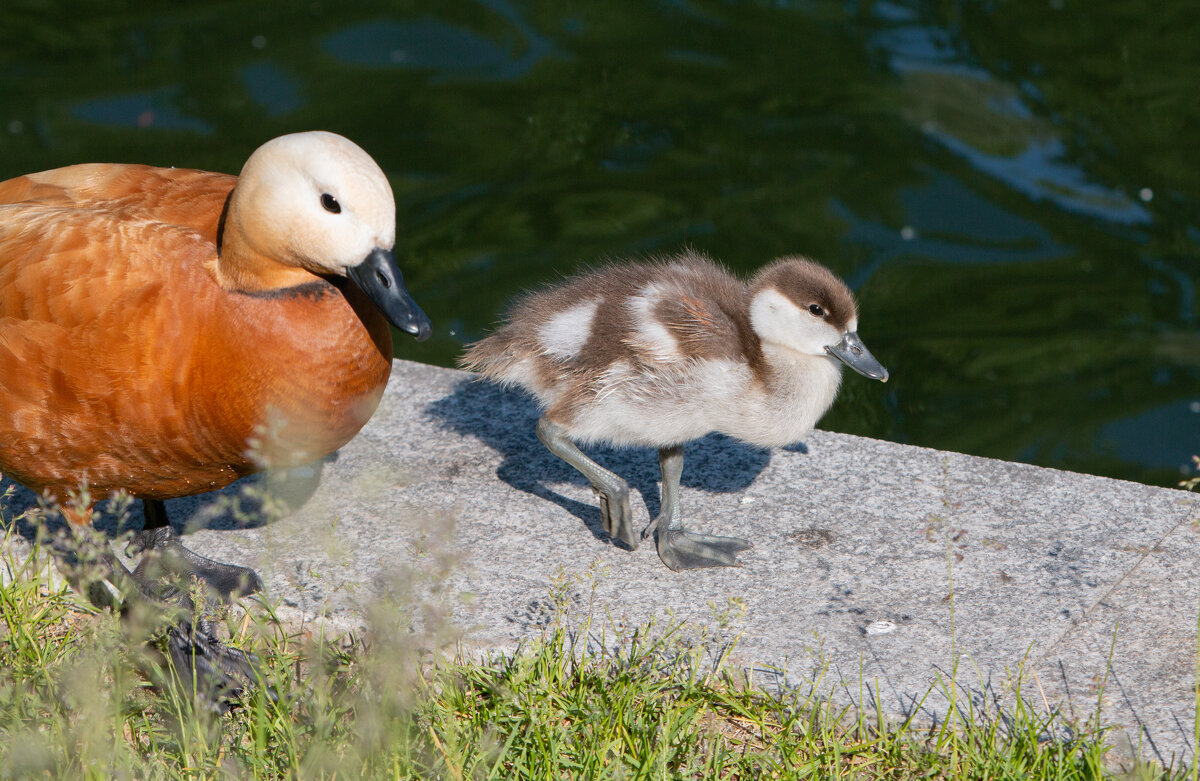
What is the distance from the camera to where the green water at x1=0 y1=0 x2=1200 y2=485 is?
731cm

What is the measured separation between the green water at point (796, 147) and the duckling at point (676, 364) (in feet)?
9.20

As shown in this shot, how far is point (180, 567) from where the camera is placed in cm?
363

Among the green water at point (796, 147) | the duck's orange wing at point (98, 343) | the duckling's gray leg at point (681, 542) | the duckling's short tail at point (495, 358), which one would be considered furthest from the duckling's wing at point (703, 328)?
the green water at point (796, 147)

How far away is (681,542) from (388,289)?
1.27 meters

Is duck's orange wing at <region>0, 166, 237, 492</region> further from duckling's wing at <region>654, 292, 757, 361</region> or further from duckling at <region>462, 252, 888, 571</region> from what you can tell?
duckling's wing at <region>654, 292, 757, 361</region>

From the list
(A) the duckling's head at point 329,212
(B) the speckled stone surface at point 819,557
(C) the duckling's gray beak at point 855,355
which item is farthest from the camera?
(C) the duckling's gray beak at point 855,355

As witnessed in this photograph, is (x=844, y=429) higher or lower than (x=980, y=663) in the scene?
lower

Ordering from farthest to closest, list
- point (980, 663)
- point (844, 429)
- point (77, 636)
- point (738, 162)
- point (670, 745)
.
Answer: point (738, 162) → point (844, 429) → point (77, 636) → point (980, 663) → point (670, 745)

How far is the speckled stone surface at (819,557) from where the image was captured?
11.1ft

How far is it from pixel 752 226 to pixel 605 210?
3.18 ft

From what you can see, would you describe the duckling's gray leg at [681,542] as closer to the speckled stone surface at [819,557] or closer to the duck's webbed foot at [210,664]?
the speckled stone surface at [819,557]

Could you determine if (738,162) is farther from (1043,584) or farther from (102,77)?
(1043,584)

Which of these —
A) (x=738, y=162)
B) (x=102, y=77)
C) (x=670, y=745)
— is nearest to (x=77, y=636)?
(x=670, y=745)

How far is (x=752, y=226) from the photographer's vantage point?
26.7 feet
